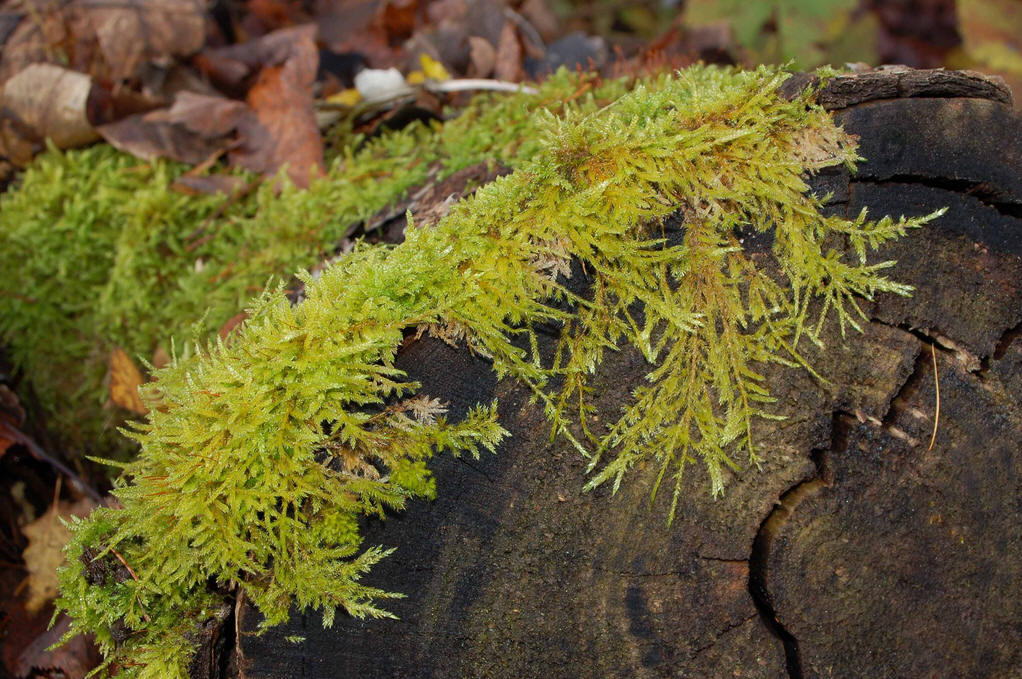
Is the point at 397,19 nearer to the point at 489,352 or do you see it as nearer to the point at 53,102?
the point at 53,102

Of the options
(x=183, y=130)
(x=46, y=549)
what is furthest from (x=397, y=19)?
(x=46, y=549)

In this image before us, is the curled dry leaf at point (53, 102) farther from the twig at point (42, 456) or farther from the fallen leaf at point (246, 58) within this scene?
the twig at point (42, 456)

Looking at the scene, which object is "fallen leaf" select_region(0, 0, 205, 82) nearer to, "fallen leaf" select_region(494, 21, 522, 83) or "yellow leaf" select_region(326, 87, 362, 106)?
"yellow leaf" select_region(326, 87, 362, 106)

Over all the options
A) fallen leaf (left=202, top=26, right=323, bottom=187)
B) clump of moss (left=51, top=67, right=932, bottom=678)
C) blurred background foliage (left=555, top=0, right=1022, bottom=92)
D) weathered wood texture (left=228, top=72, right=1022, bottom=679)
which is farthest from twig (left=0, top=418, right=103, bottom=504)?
blurred background foliage (left=555, top=0, right=1022, bottom=92)

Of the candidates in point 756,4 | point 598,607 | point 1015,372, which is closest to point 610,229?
point 598,607

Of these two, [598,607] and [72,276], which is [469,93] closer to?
[72,276]

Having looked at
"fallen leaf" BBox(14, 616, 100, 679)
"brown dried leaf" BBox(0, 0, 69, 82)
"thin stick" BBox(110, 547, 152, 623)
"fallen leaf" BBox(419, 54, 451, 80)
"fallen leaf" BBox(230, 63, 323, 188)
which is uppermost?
"brown dried leaf" BBox(0, 0, 69, 82)
